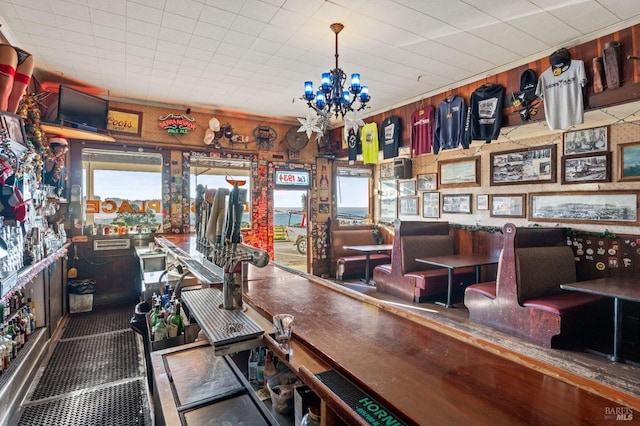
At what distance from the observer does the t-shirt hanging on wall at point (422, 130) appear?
5.62 meters

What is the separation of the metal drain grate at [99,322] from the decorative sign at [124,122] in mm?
3093

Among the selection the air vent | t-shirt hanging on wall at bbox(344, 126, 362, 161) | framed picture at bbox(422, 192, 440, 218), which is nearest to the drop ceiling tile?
the air vent

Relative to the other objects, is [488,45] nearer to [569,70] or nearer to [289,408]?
[569,70]

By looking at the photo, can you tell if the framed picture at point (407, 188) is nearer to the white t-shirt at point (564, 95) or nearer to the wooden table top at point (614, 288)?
the white t-shirt at point (564, 95)

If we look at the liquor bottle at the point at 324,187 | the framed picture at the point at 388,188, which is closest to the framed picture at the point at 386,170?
the framed picture at the point at 388,188

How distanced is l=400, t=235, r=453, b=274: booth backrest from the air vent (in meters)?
4.90

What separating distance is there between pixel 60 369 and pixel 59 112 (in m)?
3.40

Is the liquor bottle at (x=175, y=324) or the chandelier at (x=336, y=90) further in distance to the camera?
the chandelier at (x=336, y=90)

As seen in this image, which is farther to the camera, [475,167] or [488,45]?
[475,167]

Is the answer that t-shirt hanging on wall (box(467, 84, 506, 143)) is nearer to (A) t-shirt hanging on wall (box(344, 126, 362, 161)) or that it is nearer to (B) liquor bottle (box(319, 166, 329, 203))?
(A) t-shirt hanging on wall (box(344, 126, 362, 161))

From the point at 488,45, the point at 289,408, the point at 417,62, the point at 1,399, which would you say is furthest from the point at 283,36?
the point at 1,399

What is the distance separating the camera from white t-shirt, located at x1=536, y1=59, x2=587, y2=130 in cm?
376

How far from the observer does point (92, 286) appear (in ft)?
18.1

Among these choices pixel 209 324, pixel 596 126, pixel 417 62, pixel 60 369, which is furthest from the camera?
pixel 596 126
